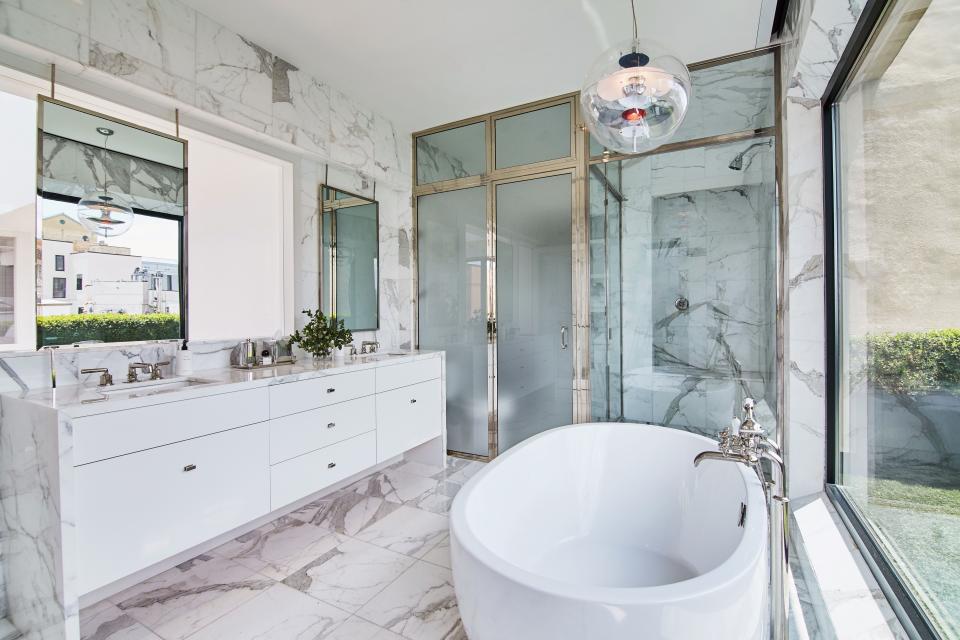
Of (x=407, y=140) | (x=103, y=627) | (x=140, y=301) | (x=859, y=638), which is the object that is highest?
(x=407, y=140)

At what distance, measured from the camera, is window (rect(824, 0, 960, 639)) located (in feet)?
3.84

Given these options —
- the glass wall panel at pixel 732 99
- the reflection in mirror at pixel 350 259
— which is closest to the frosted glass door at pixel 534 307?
the glass wall panel at pixel 732 99

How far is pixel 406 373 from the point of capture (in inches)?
118

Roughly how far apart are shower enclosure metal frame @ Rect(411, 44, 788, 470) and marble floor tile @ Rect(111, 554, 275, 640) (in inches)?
72.4

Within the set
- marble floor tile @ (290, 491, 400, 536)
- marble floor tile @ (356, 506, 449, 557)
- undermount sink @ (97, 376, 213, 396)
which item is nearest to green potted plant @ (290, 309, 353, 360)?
undermount sink @ (97, 376, 213, 396)

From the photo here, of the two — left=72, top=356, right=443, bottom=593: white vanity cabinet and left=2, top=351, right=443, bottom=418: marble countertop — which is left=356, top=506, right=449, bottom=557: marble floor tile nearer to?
left=72, top=356, right=443, bottom=593: white vanity cabinet

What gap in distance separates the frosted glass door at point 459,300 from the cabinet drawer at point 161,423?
171 cm

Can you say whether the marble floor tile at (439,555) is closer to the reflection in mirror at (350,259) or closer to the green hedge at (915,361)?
the reflection in mirror at (350,259)

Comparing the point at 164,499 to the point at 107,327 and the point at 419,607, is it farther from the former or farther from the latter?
the point at 419,607

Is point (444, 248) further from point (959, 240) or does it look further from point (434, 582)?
point (959, 240)

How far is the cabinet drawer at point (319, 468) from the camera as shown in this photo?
213 cm

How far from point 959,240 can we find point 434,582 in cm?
209

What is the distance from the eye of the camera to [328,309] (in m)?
3.10

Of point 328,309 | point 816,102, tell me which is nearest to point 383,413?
point 328,309
